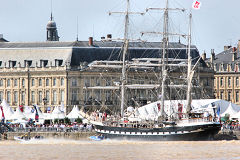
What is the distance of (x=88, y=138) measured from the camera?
13250 cm

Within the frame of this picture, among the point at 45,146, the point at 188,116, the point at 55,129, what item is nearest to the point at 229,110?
the point at 188,116

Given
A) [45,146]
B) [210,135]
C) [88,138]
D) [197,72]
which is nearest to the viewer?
[45,146]

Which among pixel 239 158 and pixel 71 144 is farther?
pixel 71 144

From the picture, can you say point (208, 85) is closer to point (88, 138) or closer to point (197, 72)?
point (197, 72)

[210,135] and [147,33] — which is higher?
[147,33]

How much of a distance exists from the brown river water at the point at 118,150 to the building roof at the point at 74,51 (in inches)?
2295

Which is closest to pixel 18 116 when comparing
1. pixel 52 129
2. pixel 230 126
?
pixel 52 129

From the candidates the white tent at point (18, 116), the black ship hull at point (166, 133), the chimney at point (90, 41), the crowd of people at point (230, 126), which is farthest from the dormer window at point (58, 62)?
the crowd of people at point (230, 126)

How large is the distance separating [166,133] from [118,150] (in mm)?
20486

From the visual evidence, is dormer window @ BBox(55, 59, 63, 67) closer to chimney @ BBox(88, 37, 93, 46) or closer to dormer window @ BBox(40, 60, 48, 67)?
dormer window @ BBox(40, 60, 48, 67)

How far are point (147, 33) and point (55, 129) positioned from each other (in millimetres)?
15107

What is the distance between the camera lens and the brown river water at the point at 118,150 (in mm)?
96438

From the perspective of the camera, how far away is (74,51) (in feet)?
598

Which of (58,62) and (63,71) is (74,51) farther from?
(63,71)
